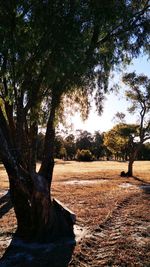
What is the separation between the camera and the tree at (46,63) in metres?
8.61

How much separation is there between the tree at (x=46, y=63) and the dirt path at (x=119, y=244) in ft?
4.01

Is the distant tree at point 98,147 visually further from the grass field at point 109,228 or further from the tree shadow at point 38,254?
the tree shadow at point 38,254

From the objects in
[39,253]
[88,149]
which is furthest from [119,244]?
[88,149]

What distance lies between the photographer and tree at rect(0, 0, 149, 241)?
339 inches

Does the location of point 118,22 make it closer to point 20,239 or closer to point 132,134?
point 20,239

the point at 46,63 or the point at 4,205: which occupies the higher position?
the point at 46,63

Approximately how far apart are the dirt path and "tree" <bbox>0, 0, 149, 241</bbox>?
1.22 m

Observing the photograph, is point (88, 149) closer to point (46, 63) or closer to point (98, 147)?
point (98, 147)

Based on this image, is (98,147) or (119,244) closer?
(119,244)

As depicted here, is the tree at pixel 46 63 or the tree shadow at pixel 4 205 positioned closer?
the tree at pixel 46 63

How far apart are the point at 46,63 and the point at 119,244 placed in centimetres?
498

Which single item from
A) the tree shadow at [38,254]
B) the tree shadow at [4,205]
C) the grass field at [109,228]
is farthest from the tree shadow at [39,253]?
the tree shadow at [4,205]

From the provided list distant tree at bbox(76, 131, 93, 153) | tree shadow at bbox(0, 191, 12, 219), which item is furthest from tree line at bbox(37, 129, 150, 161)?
tree shadow at bbox(0, 191, 12, 219)

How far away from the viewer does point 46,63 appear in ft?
30.6
